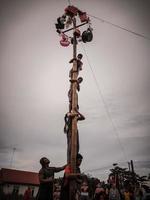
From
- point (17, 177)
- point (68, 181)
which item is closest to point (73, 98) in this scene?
point (68, 181)

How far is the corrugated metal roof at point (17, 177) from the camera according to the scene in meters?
13.0

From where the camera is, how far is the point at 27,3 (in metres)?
5.70

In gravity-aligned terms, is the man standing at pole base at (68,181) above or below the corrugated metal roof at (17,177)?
below

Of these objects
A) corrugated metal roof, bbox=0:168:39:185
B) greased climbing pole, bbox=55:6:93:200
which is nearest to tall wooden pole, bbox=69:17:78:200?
greased climbing pole, bbox=55:6:93:200

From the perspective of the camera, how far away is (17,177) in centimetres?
1420

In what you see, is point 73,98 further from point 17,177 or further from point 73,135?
point 17,177

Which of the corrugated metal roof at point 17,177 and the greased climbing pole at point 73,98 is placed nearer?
the greased climbing pole at point 73,98

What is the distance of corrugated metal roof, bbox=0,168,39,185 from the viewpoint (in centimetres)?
1303

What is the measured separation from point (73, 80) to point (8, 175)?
1153cm

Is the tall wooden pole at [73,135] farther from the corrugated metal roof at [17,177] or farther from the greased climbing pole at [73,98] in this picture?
the corrugated metal roof at [17,177]

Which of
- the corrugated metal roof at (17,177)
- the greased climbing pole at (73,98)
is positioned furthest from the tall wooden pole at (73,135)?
the corrugated metal roof at (17,177)

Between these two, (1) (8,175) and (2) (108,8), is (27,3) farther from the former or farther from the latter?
(1) (8,175)

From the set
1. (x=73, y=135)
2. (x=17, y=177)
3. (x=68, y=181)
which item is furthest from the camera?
(x=17, y=177)

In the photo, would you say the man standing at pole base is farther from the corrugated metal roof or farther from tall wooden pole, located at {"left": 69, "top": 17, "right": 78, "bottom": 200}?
the corrugated metal roof
